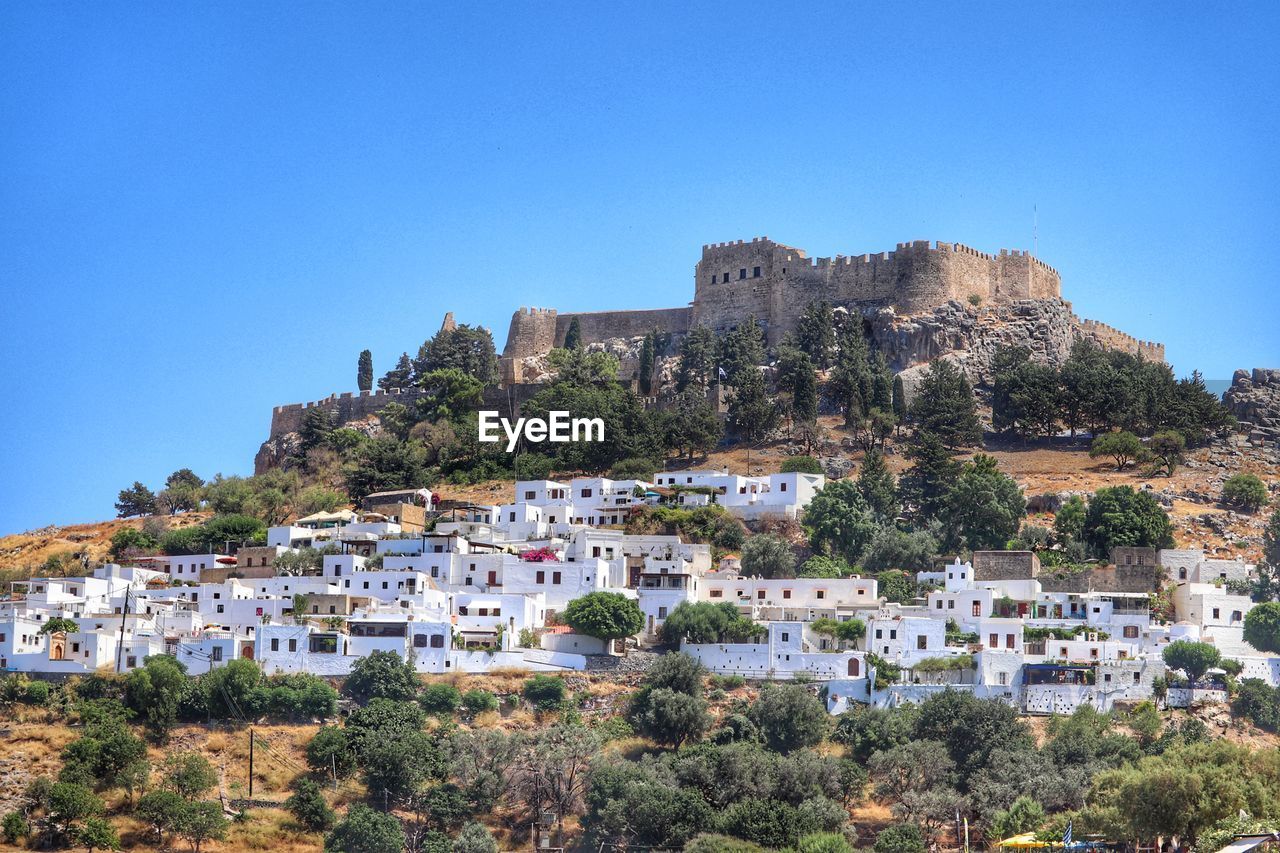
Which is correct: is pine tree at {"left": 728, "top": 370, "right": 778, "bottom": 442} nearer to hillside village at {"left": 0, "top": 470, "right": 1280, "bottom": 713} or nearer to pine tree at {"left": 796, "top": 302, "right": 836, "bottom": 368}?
pine tree at {"left": 796, "top": 302, "right": 836, "bottom": 368}

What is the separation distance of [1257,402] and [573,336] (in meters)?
24.3

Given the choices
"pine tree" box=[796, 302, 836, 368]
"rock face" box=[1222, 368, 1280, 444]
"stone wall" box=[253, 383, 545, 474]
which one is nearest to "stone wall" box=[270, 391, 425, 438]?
"stone wall" box=[253, 383, 545, 474]

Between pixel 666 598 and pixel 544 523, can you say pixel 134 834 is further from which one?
pixel 544 523

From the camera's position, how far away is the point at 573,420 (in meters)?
67.3

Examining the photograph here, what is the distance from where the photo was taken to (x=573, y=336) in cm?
7869

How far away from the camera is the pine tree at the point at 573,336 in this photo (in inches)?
3073

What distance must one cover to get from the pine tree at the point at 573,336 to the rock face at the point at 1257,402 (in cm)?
2270

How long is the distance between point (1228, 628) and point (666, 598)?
12932mm

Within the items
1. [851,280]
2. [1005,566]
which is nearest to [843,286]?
[851,280]

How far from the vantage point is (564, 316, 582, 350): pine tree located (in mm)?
78062

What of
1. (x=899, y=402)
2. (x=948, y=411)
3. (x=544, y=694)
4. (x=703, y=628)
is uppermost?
(x=899, y=402)

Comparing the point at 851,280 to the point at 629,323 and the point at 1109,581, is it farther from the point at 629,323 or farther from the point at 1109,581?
the point at 1109,581

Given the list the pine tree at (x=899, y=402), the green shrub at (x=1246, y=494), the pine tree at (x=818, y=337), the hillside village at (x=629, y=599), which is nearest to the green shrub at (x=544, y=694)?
the hillside village at (x=629, y=599)

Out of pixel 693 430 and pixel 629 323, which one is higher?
pixel 629 323
